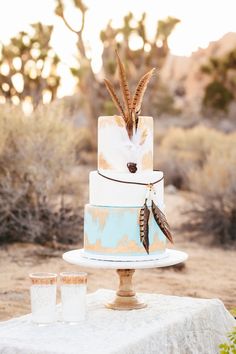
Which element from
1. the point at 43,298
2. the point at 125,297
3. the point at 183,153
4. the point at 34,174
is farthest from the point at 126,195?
the point at 183,153

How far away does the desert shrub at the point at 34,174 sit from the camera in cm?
1063

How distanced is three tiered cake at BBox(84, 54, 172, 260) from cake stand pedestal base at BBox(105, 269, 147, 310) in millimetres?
269

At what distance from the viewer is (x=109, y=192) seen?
4914mm

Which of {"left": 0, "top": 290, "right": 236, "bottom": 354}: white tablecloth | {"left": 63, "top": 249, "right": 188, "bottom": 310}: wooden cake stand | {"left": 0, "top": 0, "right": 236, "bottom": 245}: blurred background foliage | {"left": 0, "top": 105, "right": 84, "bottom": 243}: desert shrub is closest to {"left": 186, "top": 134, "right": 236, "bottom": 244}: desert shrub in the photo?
{"left": 0, "top": 0, "right": 236, "bottom": 245}: blurred background foliage

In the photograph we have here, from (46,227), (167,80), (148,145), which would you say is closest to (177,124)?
(167,80)

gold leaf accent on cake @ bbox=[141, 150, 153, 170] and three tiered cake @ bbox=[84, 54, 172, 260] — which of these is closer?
three tiered cake @ bbox=[84, 54, 172, 260]

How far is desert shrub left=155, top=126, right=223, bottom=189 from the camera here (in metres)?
18.2

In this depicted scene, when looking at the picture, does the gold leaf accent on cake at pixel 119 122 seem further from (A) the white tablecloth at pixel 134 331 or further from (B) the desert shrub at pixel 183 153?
(B) the desert shrub at pixel 183 153

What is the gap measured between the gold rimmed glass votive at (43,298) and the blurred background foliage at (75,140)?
5.86m

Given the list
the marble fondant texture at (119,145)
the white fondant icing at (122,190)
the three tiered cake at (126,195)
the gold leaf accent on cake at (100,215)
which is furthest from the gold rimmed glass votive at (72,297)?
the marble fondant texture at (119,145)

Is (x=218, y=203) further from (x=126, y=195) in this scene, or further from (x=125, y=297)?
(x=126, y=195)

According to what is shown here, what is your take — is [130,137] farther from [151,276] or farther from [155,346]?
[151,276]

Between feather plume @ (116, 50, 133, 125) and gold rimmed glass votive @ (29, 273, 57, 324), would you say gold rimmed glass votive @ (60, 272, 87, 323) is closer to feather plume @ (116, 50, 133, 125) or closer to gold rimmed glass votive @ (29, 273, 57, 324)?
gold rimmed glass votive @ (29, 273, 57, 324)

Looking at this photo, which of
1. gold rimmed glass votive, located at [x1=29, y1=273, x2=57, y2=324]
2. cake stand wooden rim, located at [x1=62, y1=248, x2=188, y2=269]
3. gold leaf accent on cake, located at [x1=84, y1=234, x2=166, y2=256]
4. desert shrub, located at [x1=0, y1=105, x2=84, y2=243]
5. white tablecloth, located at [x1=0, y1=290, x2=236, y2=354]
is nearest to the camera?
white tablecloth, located at [x1=0, y1=290, x2=236, y2=354]
